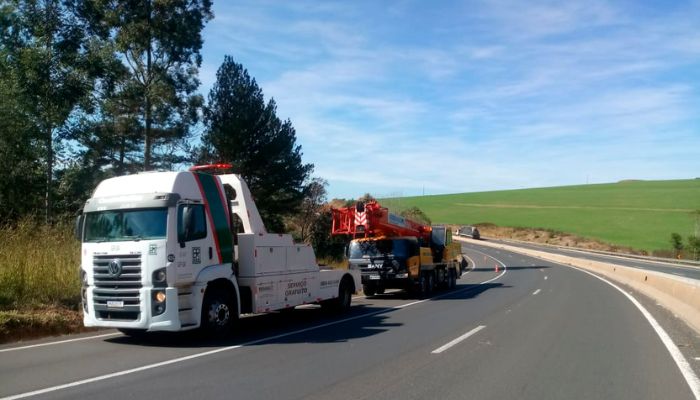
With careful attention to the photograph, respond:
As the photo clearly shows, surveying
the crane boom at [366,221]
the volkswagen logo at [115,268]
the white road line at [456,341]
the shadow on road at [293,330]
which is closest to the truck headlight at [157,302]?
the volkswagen logo at [115,268]

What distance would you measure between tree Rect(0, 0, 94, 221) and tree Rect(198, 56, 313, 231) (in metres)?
8.54

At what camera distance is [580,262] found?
46.9m

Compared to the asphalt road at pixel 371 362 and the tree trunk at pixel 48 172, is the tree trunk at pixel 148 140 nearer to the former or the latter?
the tree trunk at pixel 48 172

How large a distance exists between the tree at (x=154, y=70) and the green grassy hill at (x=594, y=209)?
1218 inches

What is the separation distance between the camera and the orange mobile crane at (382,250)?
21.9 m

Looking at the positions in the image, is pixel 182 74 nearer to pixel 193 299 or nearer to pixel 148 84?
pixel 148 84

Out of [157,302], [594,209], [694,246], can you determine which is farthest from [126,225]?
[594,209]

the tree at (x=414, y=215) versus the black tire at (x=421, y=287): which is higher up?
the tree at (x=414, y=215)

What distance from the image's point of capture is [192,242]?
1090cm

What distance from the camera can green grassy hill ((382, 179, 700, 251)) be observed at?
83625 millimetres

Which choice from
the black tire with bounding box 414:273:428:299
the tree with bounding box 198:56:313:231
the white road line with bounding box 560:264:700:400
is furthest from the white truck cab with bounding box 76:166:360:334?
the tree with bounding box 198:56:313:231

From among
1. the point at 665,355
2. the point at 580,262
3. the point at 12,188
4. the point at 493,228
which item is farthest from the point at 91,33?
the point at 493,228

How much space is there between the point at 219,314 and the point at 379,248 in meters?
11.6

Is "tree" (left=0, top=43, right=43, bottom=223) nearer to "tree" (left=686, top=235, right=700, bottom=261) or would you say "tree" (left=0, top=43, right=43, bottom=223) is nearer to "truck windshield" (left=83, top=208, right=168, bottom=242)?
"truck windshield" (left=83, top=208, right=168, bottom=242)
